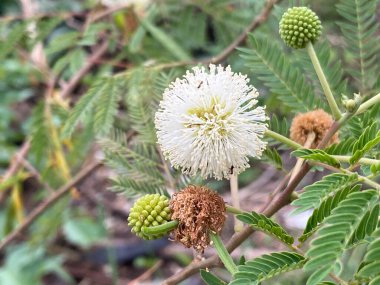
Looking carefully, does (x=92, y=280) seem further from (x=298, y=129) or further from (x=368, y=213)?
(x=368, y=213)

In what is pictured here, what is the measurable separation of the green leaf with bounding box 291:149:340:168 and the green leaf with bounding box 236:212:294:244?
11cm

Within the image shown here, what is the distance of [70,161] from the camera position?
2.26 metres

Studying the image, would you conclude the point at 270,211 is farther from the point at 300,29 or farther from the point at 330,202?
the point at 300,29

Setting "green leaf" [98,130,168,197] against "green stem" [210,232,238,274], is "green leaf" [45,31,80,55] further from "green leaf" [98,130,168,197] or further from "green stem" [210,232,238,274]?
"green stem" [210,232,238,274]

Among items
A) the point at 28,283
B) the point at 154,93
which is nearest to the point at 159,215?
the point at 154,93

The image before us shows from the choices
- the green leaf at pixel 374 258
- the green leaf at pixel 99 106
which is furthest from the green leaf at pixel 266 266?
the green leaf at pixel 99 106

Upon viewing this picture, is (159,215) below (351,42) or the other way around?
below

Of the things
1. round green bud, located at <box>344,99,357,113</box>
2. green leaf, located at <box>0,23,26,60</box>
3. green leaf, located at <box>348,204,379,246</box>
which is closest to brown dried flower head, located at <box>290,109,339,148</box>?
round green bud, located at <box>344,99,357,113</box>

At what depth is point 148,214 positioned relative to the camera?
895 millimetres

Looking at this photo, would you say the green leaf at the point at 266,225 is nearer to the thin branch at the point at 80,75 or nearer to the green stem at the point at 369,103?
the green stem at the point at 369,103

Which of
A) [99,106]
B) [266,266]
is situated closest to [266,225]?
[266,266]

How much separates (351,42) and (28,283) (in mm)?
2032

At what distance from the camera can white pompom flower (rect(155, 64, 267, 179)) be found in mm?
919

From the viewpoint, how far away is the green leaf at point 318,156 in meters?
0.78
